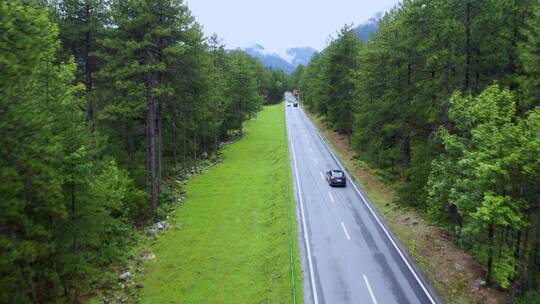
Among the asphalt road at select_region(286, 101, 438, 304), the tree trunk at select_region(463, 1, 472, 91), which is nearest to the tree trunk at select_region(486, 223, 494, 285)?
the asphalt road at select_region(286, 101, 438, 304)

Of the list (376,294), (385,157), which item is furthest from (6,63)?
(385,157)

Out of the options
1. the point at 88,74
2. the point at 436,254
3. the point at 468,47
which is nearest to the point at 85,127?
the point at 88,74

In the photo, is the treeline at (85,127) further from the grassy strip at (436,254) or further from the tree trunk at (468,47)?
the tree trunk at (468,47)

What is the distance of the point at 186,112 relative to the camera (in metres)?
33.8

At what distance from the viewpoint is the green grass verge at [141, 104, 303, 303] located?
17281 millimetres

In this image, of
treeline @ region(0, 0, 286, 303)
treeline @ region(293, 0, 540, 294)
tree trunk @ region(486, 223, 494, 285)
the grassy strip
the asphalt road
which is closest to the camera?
treeline @ region(0, 0, 286, 303)

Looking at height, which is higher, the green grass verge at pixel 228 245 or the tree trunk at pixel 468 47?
the tree trunk at pixel 468 47

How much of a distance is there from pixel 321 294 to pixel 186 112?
2203cm

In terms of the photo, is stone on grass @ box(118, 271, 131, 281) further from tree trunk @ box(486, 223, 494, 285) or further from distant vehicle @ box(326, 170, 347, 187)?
distant vehicle @ box(326, 170, 347, 187)

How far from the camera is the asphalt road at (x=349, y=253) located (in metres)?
16.7

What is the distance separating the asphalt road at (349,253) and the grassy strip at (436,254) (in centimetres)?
60

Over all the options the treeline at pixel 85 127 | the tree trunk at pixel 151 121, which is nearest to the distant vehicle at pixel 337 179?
the treeline at pixel 85 127

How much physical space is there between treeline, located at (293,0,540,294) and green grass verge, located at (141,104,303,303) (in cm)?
820

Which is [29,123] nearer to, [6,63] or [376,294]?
[6,63]
